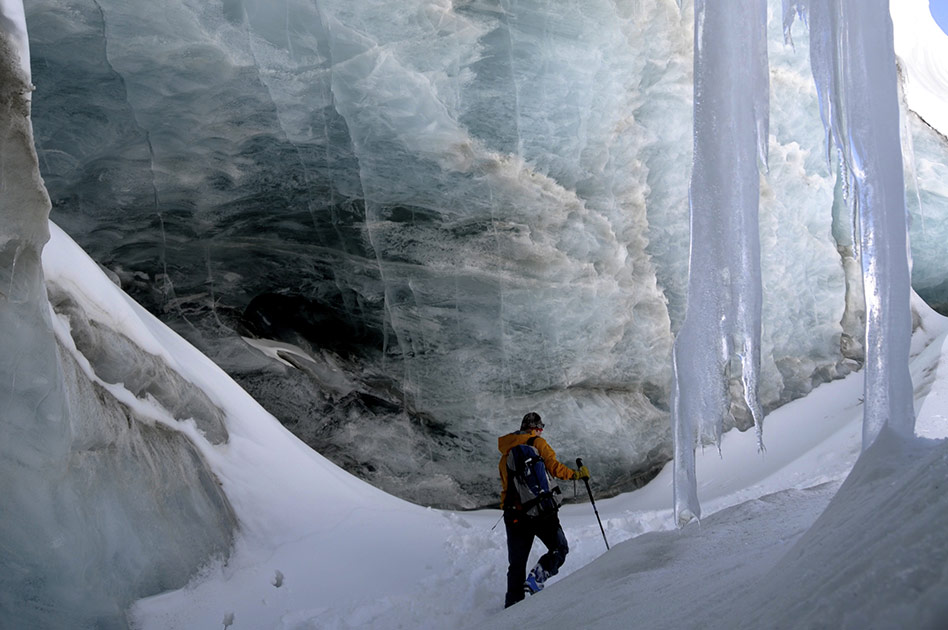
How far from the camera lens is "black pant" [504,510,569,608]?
494 cm

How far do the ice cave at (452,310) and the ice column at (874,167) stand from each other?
14 millimetres

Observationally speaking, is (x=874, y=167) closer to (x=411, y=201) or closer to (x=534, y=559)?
(x=534, y=559)

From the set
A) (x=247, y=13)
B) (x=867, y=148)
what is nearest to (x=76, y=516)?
(x=867, y=148)

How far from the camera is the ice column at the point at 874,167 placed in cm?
298

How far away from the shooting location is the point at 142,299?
884 cm

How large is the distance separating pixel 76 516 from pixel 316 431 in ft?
15.1

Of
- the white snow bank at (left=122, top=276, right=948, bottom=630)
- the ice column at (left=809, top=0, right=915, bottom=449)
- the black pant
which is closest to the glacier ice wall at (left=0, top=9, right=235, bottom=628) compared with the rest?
the white snow bank at (left=122, top=276, right=948, bottom=630)

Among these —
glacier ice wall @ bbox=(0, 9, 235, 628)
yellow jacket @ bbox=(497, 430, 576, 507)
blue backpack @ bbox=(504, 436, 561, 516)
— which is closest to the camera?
glacier ice wall @ bbox=(0, 9, 235, 628)

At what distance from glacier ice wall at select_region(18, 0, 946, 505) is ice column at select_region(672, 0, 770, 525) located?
399cm

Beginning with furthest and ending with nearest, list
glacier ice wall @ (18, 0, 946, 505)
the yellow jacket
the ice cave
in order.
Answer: glacier ice wall @ (18, 0, 946, 505)
the yellow jacket
the ice cave

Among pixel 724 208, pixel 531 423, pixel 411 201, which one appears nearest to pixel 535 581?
pixel 531 423

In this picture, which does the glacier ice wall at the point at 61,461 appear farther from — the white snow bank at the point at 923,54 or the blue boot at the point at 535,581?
the white snow bank at the point at 923,54

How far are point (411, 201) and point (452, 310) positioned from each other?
123 cm

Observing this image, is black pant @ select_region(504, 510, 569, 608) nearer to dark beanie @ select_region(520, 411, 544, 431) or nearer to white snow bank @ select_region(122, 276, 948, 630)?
white snow bank @ select_region(122, 276, 948, 630)
